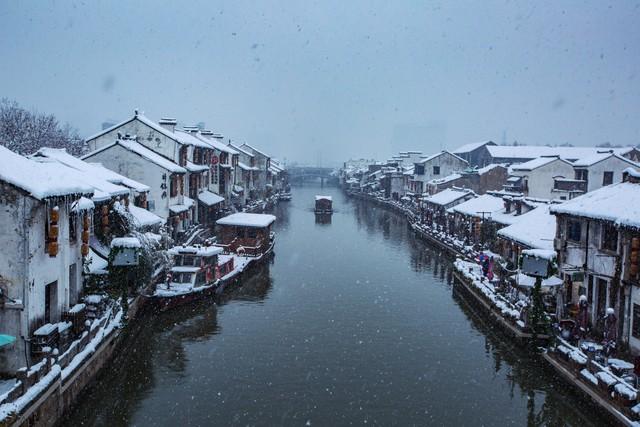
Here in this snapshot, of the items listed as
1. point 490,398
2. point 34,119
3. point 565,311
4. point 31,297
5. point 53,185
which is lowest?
point 490,398

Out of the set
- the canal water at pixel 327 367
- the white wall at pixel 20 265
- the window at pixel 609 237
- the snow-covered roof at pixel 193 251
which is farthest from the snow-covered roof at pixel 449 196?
the white wall at pixel 20 265

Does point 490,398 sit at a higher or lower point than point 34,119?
A: lower

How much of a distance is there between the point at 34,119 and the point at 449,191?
161ft

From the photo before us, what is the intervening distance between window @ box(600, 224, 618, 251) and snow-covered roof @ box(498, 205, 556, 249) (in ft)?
20.9

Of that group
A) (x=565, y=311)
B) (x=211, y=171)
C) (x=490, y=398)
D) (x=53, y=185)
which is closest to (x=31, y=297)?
(x=53, y=185)

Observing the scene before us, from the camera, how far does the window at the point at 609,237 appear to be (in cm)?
2300

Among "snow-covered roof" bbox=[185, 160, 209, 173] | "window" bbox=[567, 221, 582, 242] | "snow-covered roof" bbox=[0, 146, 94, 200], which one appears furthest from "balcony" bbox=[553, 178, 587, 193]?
"snow-covered roof" bbox=[0, 146, 94, 200]

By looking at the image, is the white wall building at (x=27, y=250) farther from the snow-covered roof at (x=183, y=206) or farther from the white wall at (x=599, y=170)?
the white wall at (x=599, y=170)

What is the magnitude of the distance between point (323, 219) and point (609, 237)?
195 ft

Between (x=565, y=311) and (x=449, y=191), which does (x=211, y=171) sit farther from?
(x=565, y=311)

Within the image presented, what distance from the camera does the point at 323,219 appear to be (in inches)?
3219

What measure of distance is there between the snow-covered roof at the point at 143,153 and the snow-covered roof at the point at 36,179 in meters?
21.4

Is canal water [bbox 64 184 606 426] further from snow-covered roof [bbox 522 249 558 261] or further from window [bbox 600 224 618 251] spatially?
window [bbox 600 224 618 251]

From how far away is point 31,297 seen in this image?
1842 cm
